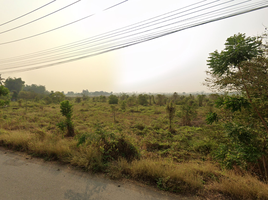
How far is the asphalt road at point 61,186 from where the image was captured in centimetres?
225

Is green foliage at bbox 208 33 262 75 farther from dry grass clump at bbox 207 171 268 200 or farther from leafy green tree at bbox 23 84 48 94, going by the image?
leafy green tree at bbox 23 84 48 94

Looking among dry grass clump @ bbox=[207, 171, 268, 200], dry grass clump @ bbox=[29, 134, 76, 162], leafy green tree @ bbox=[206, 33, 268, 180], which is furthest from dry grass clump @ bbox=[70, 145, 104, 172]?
leafy green tree @ bbox=[206, 33, 268, 180]

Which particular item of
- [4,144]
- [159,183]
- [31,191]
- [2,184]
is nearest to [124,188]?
[159,183]

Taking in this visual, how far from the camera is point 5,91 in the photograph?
879cm

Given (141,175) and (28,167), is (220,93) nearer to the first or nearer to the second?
(141,175)

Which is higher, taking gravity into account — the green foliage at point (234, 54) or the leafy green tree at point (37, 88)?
the leafy green tree at point (37, 88)

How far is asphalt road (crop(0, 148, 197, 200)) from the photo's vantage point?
7.38 feet

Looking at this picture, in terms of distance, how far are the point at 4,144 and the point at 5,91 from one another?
7.02 m

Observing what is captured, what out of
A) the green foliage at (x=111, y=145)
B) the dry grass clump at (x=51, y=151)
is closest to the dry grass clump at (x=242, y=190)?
the green foliage at (x=111, y=145)

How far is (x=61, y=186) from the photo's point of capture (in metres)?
2.52

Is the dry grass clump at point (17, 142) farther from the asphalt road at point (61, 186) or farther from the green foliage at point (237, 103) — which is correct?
the green foliage at point (237, 103)

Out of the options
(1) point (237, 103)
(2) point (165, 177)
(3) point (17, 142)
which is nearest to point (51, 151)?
(3) point (17, 142)

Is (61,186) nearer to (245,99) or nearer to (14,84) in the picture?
(245,99)

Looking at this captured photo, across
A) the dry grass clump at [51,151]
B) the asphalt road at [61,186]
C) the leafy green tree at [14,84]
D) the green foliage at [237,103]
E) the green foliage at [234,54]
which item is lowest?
the asphalt road at [61,186]
